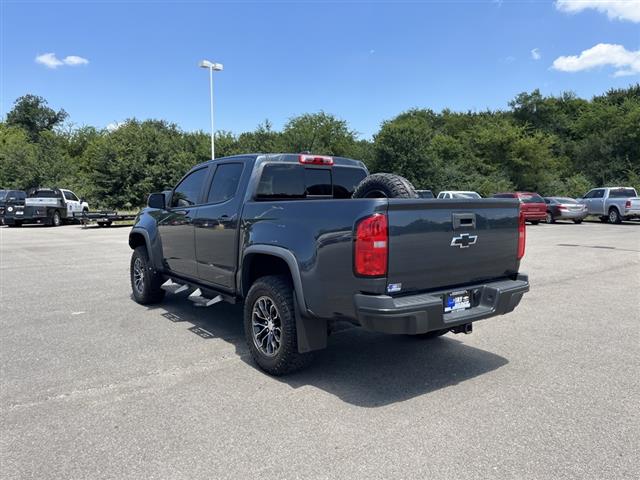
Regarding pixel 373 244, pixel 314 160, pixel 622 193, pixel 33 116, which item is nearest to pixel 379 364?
pixel 373 244

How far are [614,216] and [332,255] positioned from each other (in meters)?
27.7

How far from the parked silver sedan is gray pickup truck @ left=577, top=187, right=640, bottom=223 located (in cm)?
92

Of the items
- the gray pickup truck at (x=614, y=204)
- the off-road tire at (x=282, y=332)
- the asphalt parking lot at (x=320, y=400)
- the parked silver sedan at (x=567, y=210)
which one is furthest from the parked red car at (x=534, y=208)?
the off-road tire at (x=282, y=332)

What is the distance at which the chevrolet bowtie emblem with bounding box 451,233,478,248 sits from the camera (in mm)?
3914

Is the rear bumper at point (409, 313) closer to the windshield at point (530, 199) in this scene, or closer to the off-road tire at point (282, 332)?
the off-road tire at point (282, 332)

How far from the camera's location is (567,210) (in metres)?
25.9

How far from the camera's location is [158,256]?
6.71 m

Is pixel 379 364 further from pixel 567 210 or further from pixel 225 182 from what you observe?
pixel 567 210

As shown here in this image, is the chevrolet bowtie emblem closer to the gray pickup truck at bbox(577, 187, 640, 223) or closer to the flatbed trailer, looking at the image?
the flatbed trailer

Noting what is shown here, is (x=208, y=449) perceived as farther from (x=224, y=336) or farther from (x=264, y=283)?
(x=224, y=336)

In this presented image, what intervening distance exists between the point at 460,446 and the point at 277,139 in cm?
5134

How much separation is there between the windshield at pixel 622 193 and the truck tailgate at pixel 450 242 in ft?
85.9

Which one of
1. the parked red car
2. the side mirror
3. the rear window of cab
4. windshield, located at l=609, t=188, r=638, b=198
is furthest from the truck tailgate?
windshield, located at l=609, t=188, r=638, b=198

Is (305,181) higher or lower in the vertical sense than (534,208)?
higher
